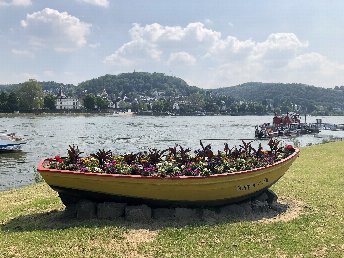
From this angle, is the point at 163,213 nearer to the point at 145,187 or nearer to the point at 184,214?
the point at 184,214

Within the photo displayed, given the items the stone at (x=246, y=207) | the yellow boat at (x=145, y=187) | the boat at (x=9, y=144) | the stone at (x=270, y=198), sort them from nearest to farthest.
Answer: the yellow boat at (x=145, y=187), the stone at (x=246, y=207), the stone at (x=270, y=198), the boat at (x=9, y=144)

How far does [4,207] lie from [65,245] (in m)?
5.84

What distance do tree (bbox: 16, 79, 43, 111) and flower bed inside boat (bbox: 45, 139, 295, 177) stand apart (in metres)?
143

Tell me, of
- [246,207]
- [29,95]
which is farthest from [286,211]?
[29,95]

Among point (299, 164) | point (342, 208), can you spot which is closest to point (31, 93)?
point (299, 164)

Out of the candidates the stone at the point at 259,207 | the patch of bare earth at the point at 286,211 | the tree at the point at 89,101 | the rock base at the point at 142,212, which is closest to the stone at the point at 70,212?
the rock base at the point at 142,212

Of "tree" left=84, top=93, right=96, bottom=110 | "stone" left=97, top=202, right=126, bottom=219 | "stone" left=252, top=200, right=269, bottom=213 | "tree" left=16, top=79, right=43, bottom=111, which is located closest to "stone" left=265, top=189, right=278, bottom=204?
"stone" left=252, top=200, right=269, bottom=213

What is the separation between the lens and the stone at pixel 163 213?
11289 mm

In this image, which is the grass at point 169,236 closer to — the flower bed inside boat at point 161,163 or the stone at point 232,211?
the stone at point 232,211

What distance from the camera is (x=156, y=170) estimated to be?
11.5 m

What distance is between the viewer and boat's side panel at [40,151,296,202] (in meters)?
10.8

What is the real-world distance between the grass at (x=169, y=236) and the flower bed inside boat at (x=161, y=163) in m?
1.43

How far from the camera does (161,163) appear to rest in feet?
39.8

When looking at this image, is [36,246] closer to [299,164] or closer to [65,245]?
[65,245]
